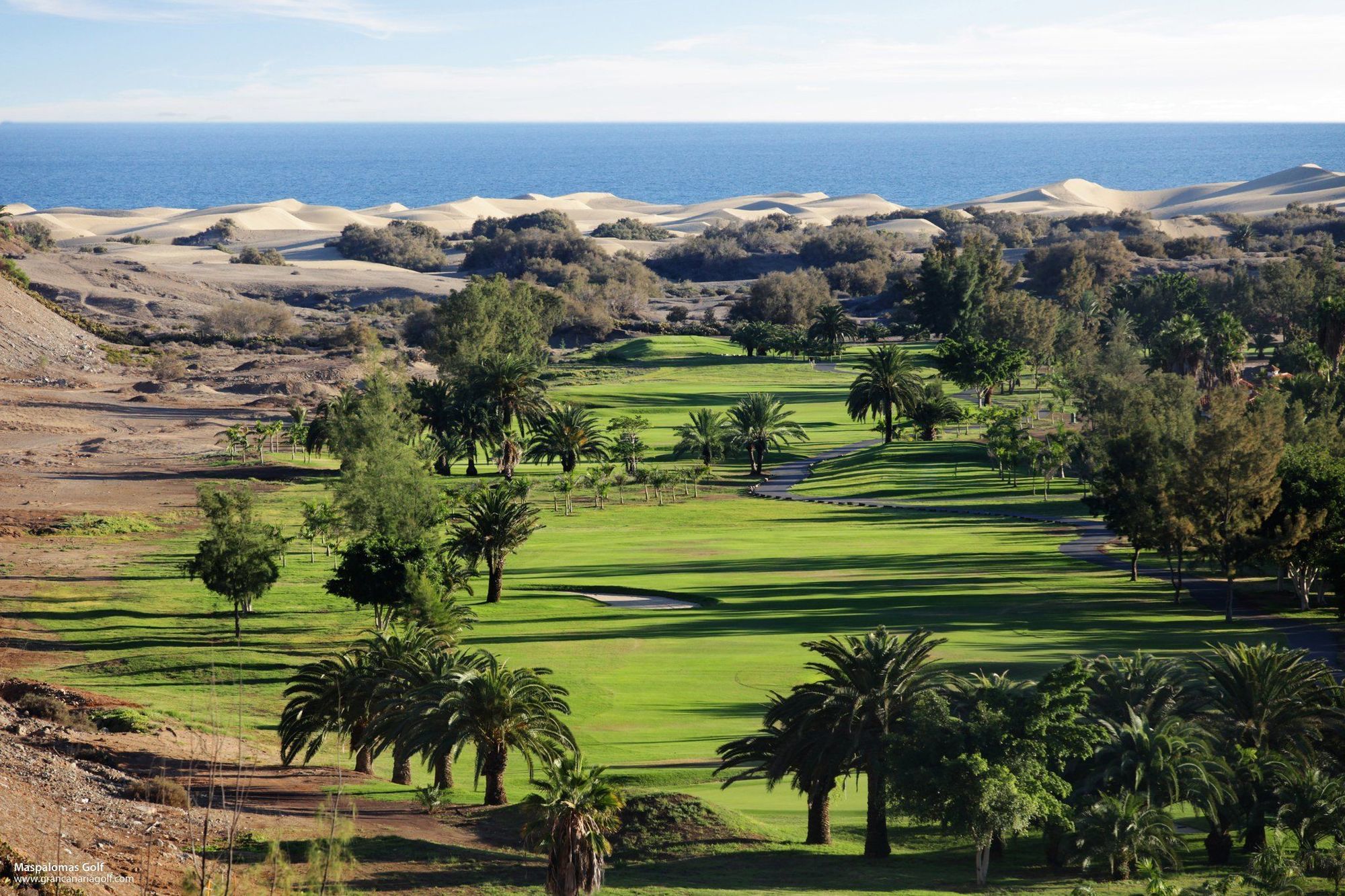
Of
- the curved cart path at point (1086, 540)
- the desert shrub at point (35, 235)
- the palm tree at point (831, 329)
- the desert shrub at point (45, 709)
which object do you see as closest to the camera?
the desert shrub at point (45, 709)

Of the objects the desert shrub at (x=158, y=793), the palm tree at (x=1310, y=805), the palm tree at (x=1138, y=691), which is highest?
the palm tree at (x=1138, y=691)

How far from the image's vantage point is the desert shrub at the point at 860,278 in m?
177

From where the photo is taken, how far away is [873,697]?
91.2 feet

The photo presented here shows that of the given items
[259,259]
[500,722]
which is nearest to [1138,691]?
[500,722]

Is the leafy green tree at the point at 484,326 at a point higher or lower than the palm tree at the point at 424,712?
higher

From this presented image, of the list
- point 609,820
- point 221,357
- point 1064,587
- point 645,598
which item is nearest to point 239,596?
point 645,598

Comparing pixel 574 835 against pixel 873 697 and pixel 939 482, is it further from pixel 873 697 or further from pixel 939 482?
pixel 939 482

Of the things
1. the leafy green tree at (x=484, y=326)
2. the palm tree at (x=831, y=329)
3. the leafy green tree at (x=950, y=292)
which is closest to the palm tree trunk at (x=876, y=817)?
the leafy green tree at (x=484, y=326)

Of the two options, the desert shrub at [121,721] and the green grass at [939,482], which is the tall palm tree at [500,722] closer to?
the desert shrub at [121,721]

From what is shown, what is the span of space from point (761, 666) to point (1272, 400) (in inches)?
1090

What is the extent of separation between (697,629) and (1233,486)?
60.3ft

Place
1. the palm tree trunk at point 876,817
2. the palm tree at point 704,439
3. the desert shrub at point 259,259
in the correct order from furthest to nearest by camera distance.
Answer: the desert shrub at point 259,259
the palm tree at point 704,439
the palm tree trunk at point 876,817

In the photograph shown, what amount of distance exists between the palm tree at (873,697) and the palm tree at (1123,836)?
12.2 ft

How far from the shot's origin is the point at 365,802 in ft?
94.3
